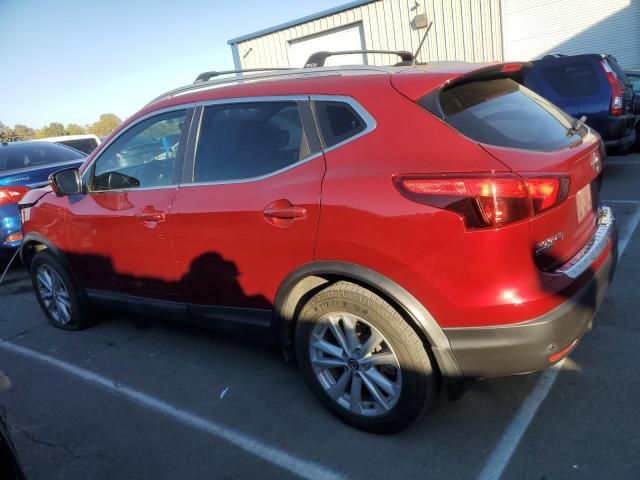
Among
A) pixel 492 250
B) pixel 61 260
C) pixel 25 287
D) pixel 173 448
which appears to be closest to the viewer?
pixel 492 250

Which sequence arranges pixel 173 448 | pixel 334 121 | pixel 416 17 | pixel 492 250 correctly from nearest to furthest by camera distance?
1. pixel 492 250
2. pixel 334 121
3. pixel 173 448
4. pixel 416 17

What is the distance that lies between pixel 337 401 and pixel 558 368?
4.39ft

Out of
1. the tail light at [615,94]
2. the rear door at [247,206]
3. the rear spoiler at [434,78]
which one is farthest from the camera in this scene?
the tail light at [615,94]

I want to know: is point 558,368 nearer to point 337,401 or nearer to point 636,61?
point 337,401

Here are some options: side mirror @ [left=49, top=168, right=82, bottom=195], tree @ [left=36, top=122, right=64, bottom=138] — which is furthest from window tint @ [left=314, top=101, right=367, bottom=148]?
tree @ [left=36, top=122, right=64, bottom=138]

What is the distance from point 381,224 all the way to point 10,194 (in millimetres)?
5457

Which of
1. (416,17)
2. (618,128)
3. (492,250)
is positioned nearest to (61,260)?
(492,250)

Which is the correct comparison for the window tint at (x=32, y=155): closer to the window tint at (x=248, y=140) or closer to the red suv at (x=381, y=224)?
the red suv at (x=381, y=224)

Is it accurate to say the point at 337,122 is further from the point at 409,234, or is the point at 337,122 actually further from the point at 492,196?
the point at 492,196

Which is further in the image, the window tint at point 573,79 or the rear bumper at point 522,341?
the window tint at point 573,79

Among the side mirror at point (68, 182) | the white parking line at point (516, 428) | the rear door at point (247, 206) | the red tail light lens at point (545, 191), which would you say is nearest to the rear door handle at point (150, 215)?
the rear door at point (247, 206)

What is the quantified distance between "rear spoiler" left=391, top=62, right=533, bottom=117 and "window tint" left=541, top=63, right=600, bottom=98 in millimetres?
6008

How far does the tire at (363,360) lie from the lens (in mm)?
2355

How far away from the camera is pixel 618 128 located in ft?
24.7
